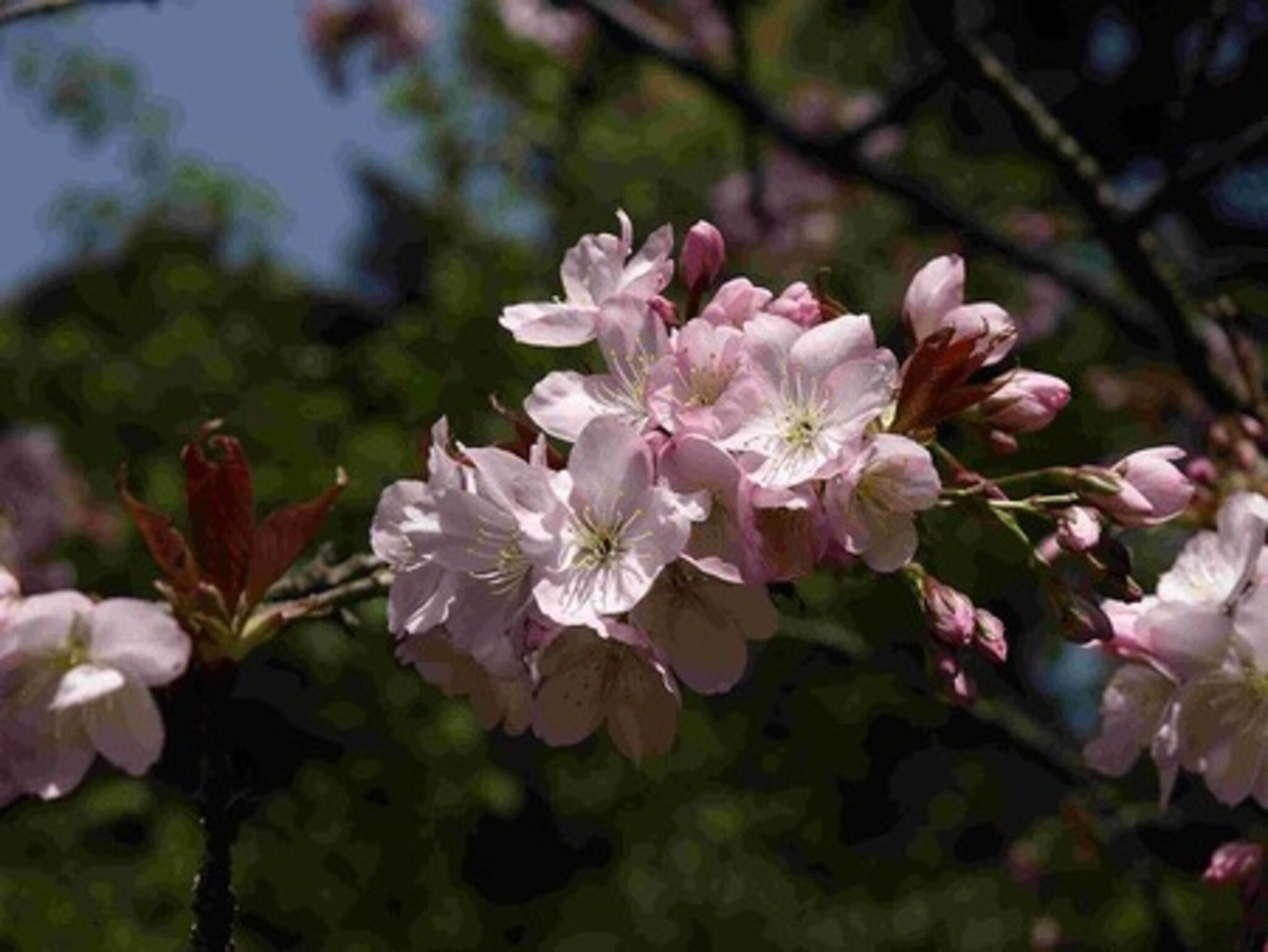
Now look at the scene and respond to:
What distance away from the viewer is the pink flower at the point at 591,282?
1.33 metres

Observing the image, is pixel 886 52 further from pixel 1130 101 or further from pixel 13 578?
pixel 13 578

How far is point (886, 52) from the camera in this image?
433 inches

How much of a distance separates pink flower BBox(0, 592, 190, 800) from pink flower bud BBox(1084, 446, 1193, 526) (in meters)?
0.59

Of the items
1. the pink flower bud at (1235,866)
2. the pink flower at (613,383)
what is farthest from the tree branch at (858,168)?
the pink flower at (613,383)

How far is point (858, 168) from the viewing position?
9.55ft

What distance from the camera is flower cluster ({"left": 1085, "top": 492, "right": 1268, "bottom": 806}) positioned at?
132 centimetres

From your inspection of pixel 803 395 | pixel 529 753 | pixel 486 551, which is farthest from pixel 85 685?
pixel 529 753

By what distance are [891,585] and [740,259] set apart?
3.78ft

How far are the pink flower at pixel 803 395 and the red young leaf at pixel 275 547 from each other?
27 centimetres

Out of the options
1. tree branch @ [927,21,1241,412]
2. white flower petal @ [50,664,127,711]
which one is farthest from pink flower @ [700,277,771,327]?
tree branch @ [927,21,1241,412]

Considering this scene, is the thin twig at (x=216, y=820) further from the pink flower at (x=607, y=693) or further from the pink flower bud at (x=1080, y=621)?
the pink flower bud at (x=1080, y=621)

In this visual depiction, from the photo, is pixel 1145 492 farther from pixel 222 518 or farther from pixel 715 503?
pixel 222 518

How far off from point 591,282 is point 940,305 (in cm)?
24

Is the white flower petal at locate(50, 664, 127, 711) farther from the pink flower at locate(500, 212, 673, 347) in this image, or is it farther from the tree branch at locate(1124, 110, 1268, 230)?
the tree branch at locate(1124, 110, 1268, 230)
